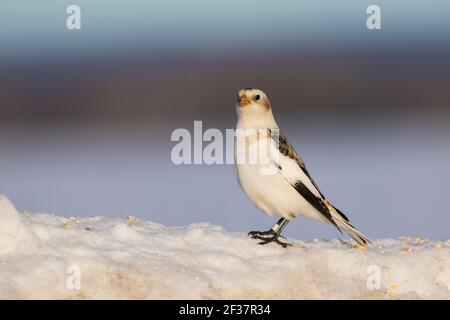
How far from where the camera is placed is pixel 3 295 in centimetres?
809

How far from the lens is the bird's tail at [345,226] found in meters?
10.3

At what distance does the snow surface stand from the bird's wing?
0.33m

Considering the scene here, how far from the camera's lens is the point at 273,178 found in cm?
1012

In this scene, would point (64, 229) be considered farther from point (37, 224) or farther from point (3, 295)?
point (3, 295)

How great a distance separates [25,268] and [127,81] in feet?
100

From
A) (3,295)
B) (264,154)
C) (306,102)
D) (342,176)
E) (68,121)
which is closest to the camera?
(3,295)

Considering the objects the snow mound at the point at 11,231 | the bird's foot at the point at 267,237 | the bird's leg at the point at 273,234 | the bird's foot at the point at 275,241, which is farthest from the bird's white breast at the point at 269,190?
the snow mound at the point at 11,231

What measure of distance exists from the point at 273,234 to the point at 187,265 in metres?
1.35

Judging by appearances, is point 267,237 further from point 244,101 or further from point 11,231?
point 11,231

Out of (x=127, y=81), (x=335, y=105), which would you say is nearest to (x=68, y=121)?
(x=127, y=81)

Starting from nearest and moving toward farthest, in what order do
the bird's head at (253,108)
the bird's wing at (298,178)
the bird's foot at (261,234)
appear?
1. the bird's foot at (261,234)
2. the bird's wing at (298,178)
3. the bird's head at (253,108)

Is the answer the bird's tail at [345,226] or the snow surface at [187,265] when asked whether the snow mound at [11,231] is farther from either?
the bird's tail at [345,226]

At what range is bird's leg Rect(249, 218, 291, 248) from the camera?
32.6 ft

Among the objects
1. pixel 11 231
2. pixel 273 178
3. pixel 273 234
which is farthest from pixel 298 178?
pixel 11 231
